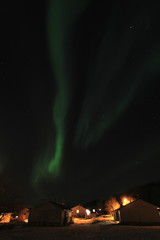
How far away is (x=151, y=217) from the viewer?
32.2m

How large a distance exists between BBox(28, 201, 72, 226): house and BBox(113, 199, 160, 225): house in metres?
13.1

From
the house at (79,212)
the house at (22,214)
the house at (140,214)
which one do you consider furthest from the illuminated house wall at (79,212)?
the house at (140,214)

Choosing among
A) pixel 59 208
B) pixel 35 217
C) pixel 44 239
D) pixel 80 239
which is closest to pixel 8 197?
pixel 35 217

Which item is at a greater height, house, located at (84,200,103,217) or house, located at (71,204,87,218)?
house, located at (84,200,103,217)

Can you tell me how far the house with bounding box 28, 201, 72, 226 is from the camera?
107ft

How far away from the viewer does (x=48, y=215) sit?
33344 mm

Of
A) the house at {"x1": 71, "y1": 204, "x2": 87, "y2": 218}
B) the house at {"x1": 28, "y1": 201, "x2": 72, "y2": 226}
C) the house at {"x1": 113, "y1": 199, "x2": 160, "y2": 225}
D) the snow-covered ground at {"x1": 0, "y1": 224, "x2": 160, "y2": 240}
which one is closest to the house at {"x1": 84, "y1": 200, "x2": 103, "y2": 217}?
the house at {"x1": 71, "y1": 204, "x2": 87, "y2": 218}

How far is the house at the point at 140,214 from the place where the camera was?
1261 inches

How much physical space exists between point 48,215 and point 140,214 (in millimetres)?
19661

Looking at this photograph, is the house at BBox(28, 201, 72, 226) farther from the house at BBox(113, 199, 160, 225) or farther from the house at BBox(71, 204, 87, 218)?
the house at BBox(71, 204, 87, 218)

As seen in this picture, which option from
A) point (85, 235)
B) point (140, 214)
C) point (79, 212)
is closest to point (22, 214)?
point (79, 212)

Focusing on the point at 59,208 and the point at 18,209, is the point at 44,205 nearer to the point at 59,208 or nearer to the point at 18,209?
the point at 59,208

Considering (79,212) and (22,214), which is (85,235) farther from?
(22,214)

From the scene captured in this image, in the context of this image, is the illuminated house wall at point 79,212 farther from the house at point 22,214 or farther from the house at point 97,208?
the house at point 97,208
